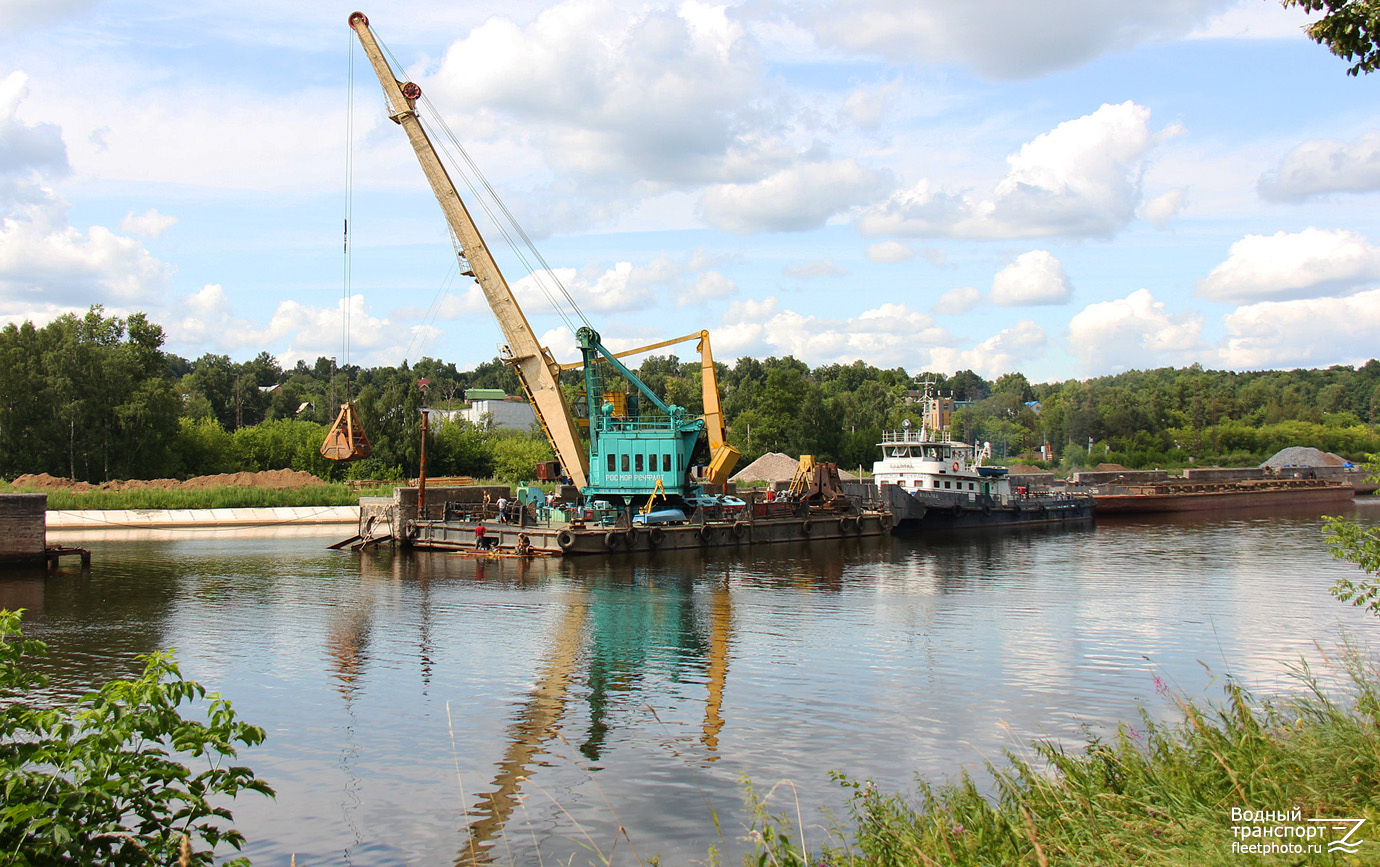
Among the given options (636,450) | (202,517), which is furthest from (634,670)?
(202,517)

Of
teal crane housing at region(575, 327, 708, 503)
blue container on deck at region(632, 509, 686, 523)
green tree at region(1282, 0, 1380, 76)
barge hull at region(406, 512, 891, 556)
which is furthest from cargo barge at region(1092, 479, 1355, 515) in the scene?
green tree at region(1282, 0, 1380, 76)

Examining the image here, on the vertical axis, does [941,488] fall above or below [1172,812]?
above

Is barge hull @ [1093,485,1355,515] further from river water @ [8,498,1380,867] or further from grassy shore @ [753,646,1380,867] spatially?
grassy shore @ [753,646,1380,867]

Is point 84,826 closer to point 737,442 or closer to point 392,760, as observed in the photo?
point 392,760

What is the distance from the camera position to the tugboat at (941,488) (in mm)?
43562

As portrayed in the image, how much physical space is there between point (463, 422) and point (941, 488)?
42251mm

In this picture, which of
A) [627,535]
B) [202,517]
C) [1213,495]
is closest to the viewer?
[627,535]

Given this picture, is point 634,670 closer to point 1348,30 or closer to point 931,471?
point 1348,30

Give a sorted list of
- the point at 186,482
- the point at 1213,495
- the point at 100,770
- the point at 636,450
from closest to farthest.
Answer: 1. the point at 100,770
2. the point at 636,450
3. the point at 186,482
4. the point at 1213,495

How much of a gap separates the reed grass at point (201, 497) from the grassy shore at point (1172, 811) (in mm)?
45835

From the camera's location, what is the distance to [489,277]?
36.5m

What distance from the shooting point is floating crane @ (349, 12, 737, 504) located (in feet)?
119

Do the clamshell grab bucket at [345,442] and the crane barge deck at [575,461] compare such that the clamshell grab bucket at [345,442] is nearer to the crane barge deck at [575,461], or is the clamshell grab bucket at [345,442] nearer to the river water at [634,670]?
the crane barge deck at [575,461]

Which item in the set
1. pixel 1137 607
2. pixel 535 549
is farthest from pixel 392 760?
pixel 535 549
